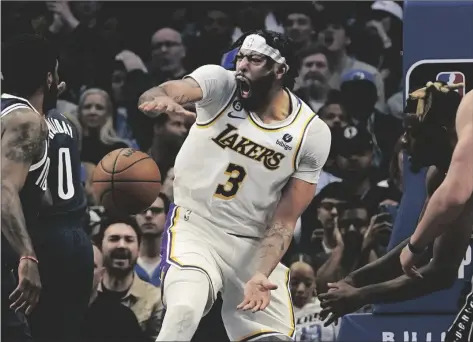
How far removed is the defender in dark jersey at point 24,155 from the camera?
5973mm

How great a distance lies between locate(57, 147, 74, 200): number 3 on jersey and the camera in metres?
6.75

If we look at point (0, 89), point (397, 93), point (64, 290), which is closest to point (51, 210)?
point (64, 290)

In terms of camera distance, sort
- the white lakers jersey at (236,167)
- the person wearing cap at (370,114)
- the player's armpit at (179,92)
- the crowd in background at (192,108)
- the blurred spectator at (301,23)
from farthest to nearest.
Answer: the blurred spectator at (301,23), the person wearing cap at (370,114), the crowd in background at (192,108), the white lakers jersey at (236,167), the player's armpit at (179,92)

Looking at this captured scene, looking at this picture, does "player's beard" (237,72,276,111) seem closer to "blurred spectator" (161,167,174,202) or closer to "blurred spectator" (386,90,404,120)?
"blurred spectator" (161,167,174,202)

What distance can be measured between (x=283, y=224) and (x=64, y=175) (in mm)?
1794

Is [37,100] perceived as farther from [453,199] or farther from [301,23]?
[301,23]

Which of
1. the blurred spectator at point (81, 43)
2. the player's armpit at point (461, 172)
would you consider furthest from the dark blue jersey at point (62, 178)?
the player's armpit at point (461, 172)

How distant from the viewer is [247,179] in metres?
5.71

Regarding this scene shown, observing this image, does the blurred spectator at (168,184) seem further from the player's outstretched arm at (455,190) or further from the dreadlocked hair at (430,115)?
the player's outstretched arm at (455,190)

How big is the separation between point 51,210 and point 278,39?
1935mm

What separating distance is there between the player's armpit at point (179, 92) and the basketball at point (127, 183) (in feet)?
4.87

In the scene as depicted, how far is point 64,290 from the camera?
697 cm

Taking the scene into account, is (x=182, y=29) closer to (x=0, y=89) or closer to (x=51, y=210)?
(x=0, y=89)

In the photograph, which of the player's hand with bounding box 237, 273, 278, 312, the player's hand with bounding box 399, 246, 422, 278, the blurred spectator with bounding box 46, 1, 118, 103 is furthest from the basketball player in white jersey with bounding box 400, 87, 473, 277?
the blurred spectator with bounding box 46, 1, 118, 103
